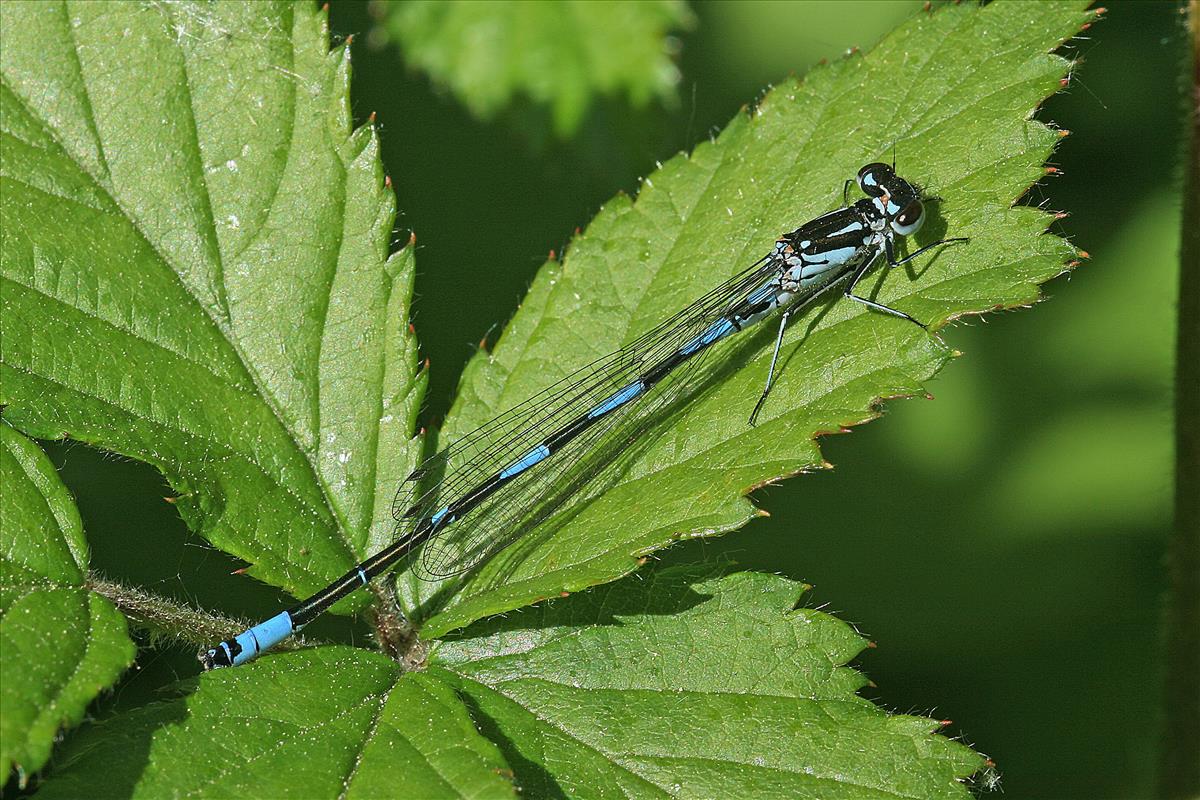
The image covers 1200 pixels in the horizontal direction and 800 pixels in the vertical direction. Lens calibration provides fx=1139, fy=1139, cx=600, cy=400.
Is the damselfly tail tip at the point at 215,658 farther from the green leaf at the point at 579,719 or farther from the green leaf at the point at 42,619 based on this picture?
the green leaf at the point at 42,619

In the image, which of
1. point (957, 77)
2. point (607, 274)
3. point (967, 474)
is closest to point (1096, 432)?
point (967, 474)

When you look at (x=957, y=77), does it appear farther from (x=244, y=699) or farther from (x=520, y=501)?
(x=244, y=699)

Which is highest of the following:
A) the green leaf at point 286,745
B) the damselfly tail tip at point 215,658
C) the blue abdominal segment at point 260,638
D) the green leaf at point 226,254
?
the green leaf at point 226,254

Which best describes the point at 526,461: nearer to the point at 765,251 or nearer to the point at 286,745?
the point at 765,251

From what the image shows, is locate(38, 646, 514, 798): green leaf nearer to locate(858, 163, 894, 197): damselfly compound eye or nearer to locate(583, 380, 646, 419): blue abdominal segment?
locate(583, 380, 646, 419): blue abdominal segment

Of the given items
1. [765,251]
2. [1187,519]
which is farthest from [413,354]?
[1187,519]

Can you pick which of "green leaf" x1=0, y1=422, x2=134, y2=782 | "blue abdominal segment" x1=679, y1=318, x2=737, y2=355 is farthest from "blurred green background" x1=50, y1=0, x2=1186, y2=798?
"green leaf" x1=0, y1=422, x2=134, y2=782

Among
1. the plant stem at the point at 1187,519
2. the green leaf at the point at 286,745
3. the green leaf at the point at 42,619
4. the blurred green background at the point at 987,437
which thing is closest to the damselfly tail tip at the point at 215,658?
the green leaf at the point at 286,745
